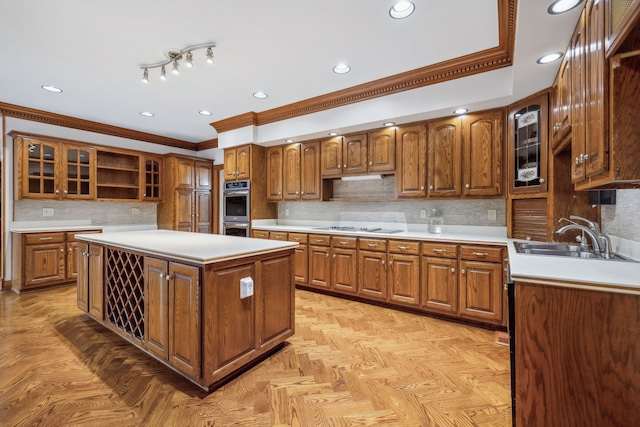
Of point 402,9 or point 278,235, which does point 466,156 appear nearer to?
point 402,9

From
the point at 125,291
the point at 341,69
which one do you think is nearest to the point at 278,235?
the point at 125,291

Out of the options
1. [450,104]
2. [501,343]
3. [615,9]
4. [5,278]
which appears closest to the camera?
[615,9]

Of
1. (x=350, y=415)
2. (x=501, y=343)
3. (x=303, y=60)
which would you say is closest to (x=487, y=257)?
(x=501, y=343)

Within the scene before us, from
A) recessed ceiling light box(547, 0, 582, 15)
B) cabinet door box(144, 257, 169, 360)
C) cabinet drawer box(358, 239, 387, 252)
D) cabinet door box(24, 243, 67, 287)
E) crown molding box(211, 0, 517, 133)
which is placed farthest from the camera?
cabinet door box(24, 243, 67, 287)

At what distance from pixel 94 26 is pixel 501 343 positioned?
14.5 feet

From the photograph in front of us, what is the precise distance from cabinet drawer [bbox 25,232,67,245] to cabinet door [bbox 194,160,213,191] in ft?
7.50

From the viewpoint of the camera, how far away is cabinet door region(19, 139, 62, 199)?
4.06 m

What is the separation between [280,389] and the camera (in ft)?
6.21

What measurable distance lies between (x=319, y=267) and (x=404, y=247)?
1242 mm

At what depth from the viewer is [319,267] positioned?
3.91 metres

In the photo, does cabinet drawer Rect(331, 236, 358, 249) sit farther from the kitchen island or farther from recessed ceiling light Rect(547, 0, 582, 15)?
recessed ceiling light Rect(547, 0, 582, 15)

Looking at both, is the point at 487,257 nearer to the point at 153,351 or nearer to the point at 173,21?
the point at 153,351

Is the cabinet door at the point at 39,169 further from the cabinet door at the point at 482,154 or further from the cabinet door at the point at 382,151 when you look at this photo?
the cabinet door at the point at 482,154

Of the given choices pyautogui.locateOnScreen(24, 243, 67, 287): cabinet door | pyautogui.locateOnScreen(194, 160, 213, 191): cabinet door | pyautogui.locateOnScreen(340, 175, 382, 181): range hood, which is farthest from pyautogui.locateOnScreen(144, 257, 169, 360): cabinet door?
pyautogui.locateOnScreen(194, 160, 213, 191): cabinet door
